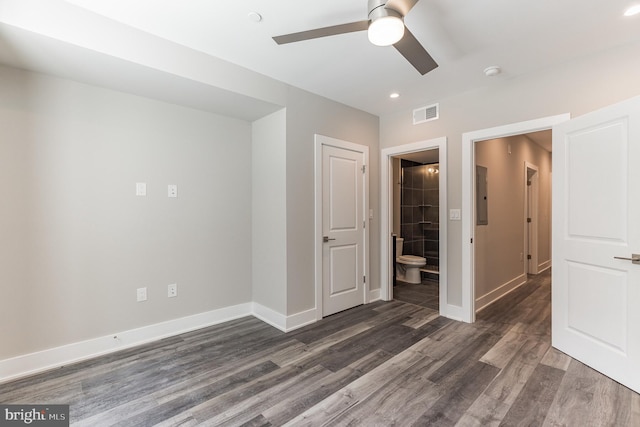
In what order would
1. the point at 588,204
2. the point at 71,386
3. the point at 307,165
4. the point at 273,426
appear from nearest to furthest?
the point at 273,426
the point at 71,386
the point at 588,204
the point at 307,165

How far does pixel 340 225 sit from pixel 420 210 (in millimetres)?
3194

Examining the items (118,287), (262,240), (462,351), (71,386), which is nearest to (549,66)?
(462,351)

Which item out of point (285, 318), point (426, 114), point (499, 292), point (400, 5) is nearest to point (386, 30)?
point (400, 5)

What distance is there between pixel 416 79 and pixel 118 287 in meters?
3.40

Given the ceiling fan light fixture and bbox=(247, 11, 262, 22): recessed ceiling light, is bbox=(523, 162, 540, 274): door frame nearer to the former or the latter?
the ceiling fan light fixture

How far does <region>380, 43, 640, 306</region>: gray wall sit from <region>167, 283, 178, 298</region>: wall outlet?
2958 millimetres

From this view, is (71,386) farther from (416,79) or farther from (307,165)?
(416,79)

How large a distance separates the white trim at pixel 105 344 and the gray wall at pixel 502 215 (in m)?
3.09

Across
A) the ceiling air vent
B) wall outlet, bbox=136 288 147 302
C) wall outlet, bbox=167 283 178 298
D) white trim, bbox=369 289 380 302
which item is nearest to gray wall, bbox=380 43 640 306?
the ceiling air vent

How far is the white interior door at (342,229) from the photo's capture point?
3.40 m

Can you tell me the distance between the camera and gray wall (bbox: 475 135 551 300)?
373cm

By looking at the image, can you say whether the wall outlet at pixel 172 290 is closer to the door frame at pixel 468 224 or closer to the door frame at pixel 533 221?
the door frame at pixel 468 224

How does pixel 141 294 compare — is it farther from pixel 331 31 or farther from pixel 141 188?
pixel 331 31

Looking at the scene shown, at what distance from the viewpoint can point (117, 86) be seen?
8.29 ft
